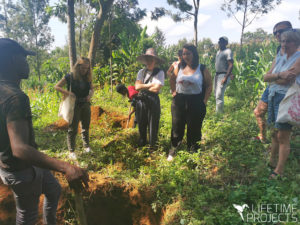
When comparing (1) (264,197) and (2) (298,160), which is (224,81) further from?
(1) (264,197)

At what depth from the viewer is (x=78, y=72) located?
3.26 m

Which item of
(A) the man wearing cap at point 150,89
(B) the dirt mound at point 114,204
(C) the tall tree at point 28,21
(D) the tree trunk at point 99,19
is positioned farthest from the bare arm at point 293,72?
(C) the tall tree at point 28,21

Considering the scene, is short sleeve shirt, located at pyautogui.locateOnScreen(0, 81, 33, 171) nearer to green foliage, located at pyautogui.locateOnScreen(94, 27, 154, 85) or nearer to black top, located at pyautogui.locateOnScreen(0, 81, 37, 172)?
black top, located at pyautogui.locateOnScreen(0, 81, 37, 172)

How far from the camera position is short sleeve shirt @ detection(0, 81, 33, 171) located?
53.1 inches

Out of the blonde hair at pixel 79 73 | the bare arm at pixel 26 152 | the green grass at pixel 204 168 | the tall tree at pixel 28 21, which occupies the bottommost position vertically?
the green grass at pixel 204 168

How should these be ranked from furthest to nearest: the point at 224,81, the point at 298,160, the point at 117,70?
1. the point at 117,70
2. the point at 224,81
3. the point at 298,160

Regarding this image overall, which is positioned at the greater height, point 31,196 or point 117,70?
point 117,70

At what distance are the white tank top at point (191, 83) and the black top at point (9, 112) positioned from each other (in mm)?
2204

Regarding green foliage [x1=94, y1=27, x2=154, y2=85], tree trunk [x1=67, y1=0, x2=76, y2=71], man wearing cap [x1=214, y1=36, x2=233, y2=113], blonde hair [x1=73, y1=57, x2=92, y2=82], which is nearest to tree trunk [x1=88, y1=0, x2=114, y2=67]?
tree trunk [x1=67, y1=0, x2=76, y2=71]

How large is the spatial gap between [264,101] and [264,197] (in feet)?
4.19

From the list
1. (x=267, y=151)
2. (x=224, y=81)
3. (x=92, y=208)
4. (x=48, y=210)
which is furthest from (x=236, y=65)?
(x=48, y=210)

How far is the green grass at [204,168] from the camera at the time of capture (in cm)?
234

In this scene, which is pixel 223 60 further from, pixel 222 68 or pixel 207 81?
pixel 207 81

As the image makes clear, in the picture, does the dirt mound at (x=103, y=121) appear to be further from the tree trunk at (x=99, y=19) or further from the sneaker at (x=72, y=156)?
the tree trunk at (x=99, y=19)
